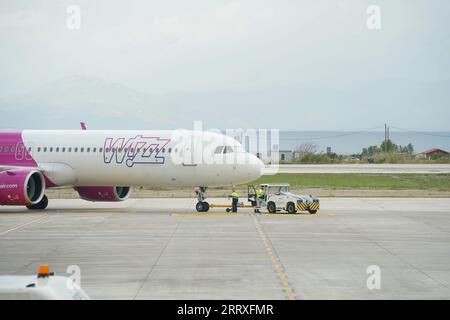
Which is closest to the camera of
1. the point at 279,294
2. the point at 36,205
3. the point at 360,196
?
the point at 279,294

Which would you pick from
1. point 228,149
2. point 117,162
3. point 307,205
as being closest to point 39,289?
point 307,205

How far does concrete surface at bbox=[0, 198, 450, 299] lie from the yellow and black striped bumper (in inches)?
30.6

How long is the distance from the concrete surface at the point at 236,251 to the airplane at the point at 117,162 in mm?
1430

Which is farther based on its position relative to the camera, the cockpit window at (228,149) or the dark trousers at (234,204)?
the dark trousers at (234,204)

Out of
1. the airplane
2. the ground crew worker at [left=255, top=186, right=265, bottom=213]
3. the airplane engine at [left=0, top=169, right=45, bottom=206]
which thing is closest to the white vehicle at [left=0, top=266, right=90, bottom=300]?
the airplane engine at [left=0, top=169, right=45, bottom=206]

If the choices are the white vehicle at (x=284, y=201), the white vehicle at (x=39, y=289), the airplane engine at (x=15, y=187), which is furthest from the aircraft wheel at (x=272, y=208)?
the white vehicle at (x=39, y=289)

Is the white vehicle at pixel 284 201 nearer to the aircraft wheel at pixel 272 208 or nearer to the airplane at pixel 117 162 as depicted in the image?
the aircraft wheel at pixel 272 208

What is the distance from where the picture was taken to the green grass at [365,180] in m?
58.0

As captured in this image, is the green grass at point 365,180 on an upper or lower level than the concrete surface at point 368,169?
lower

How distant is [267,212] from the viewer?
36.7 m

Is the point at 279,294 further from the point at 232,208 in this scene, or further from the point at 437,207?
the point at 437,207

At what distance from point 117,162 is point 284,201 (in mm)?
7987
